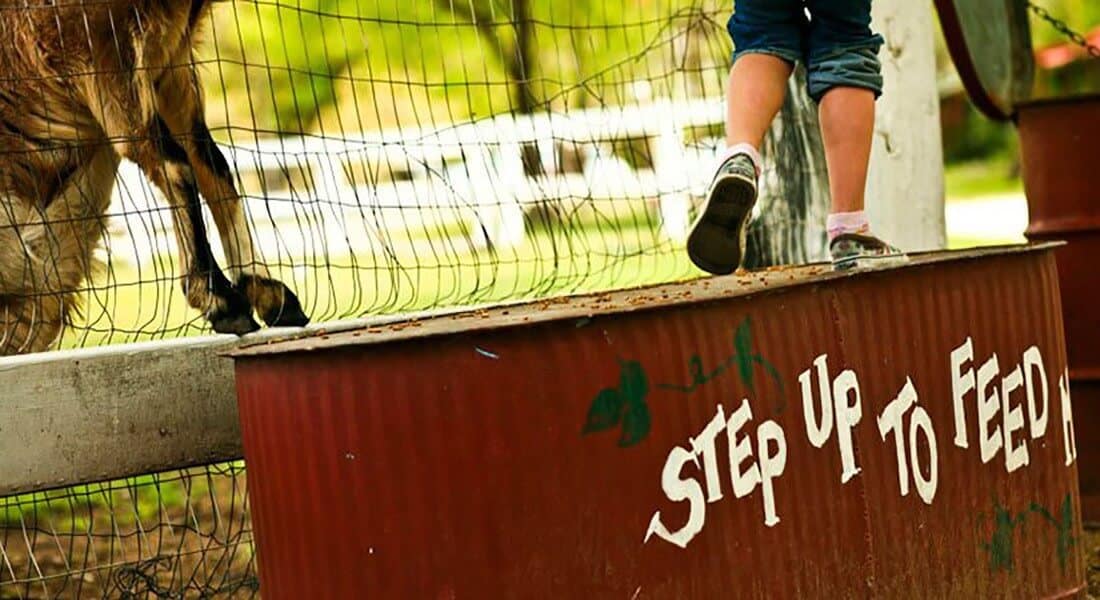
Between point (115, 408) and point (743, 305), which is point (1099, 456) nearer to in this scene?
point (743, 305)

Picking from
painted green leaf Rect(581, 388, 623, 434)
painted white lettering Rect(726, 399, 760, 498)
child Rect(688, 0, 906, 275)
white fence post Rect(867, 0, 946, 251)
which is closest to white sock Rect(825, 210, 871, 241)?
child Rect(688, 0, 906, 275)

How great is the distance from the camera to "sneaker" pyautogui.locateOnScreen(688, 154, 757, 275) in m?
4.53

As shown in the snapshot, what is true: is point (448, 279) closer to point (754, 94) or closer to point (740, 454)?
point (754, 94)

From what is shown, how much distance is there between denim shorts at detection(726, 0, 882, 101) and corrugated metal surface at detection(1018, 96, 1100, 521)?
6.39 feet

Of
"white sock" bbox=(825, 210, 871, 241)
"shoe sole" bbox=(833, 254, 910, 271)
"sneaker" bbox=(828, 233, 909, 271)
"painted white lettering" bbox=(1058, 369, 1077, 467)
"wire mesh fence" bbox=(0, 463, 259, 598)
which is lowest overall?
"wire mesh fence" bbox=(0, 463, 259, 598)

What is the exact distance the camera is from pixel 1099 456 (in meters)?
6.59

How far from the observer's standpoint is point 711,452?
366 cm

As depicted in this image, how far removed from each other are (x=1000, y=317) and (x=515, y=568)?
1661mm

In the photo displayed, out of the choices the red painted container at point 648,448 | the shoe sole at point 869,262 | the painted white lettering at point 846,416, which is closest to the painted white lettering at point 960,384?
the red painted container at point 648,448

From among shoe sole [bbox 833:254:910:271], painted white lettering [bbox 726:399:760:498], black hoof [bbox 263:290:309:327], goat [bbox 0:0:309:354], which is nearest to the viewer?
painted white lettering [bbox 726:399:760:498]

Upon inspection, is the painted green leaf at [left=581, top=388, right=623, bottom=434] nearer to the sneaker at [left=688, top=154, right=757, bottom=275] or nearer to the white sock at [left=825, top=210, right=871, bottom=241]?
A: the sneaker at [left=688, top=154, right=757, bottom=275]

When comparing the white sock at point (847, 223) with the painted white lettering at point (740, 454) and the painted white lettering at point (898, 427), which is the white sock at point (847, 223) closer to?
the painted white lettering at point (898, 427)

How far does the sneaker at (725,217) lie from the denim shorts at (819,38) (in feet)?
1.43

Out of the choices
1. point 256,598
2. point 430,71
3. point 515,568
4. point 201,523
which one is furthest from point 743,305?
point 430,71
